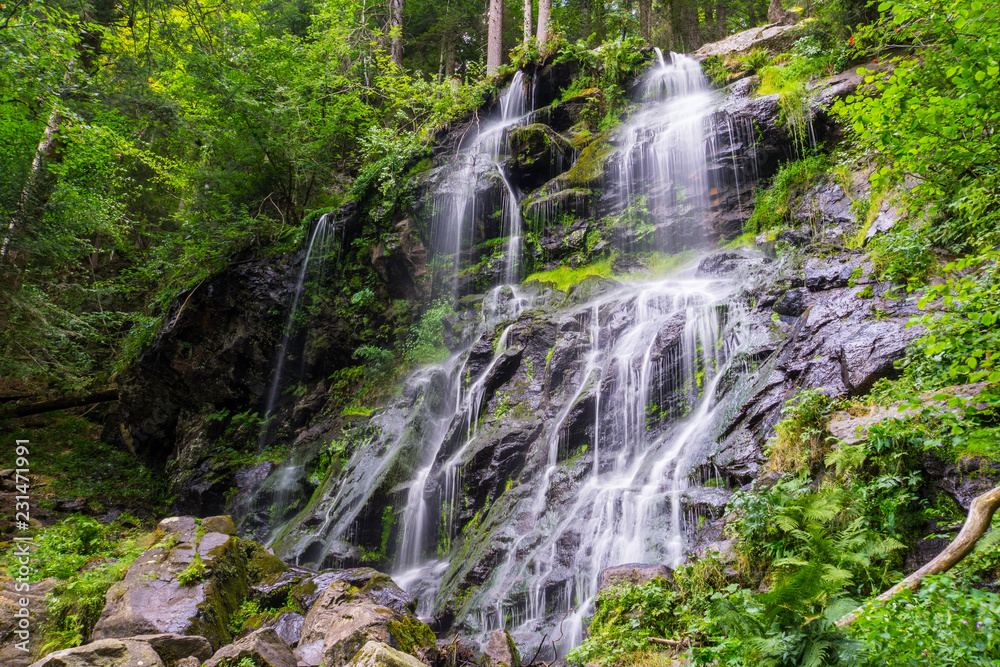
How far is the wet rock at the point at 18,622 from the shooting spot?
538cm

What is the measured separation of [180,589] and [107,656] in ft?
6.04

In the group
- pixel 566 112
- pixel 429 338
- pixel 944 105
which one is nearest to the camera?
pixel 944 105

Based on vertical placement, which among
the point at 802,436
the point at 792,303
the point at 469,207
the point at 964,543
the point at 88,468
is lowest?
→ the point at 964,543

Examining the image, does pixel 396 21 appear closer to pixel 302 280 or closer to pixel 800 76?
pixel 302 280

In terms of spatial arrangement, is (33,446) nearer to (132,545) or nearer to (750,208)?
(132,545)

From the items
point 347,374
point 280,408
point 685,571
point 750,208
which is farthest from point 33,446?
point 750,208

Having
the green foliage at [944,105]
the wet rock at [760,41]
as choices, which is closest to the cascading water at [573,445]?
the wet rock at [760,41]

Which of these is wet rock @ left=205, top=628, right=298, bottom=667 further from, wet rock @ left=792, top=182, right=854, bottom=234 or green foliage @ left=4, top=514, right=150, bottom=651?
wet rock @ left=792, top=182, right=854, bottom=234

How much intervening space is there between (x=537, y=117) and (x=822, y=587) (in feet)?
52.0

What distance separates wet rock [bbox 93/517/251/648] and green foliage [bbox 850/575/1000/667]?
621 cm

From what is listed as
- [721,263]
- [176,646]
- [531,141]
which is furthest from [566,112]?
[176,646]

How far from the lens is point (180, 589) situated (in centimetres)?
614

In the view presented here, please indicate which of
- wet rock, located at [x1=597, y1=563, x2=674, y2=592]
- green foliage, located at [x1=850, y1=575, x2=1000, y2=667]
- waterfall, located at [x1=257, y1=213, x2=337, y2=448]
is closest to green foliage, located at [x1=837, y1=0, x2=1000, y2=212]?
green foliage, located at [x1=850, y1=575, x2=1000, y2=667]

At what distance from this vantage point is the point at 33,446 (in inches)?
571
